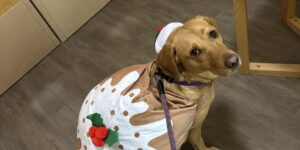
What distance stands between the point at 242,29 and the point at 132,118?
0.85m

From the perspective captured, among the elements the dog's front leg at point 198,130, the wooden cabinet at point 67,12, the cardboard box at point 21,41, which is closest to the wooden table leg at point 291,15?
the dog's front leg at point 198,130

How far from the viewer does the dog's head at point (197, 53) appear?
1.09m

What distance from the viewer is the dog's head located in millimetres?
1092

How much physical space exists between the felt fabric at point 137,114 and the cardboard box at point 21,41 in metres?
1.37

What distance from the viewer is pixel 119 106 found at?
1.17m

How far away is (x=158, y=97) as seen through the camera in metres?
1.21

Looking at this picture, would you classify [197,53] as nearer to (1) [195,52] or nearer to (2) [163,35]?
(1) [195,52]

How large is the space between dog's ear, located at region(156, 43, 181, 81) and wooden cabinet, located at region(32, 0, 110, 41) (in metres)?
1.60

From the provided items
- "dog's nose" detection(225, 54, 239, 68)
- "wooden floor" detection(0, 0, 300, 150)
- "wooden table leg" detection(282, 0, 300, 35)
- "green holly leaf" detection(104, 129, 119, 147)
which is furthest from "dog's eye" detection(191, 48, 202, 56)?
"wooden table leg" detection(282, 0, 300, 35)

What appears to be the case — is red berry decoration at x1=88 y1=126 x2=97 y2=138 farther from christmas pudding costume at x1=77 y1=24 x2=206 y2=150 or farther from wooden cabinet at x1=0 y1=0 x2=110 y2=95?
wooden cabinet at x1=0 y1=0 x2=110 y2=95

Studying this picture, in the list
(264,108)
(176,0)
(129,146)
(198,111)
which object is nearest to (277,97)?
(264,108)

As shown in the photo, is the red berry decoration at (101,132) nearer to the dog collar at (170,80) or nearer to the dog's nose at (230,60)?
the dog collar at (170,80)

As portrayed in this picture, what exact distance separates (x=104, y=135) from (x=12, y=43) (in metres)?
1.58

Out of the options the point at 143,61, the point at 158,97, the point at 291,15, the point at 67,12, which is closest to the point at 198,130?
the point at 158,97
